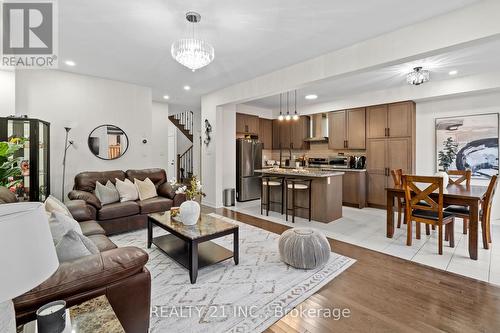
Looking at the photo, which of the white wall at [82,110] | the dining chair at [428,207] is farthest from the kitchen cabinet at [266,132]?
the dining chair at [428,207]

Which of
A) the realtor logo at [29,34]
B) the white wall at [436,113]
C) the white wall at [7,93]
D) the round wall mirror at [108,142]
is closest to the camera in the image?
the realtor logo at [29,34]

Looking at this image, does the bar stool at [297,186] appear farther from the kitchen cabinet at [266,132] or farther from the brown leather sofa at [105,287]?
the brown leather sofa at [105,287]

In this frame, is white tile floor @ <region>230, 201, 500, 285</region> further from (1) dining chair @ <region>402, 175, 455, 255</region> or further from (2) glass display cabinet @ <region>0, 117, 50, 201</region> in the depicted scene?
(2) glass display cabinet @ <region>0, 117, 50, 201</region>

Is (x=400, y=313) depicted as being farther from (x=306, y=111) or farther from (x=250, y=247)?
(x=306, y=111)

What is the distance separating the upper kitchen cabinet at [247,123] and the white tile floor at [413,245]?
2.71m

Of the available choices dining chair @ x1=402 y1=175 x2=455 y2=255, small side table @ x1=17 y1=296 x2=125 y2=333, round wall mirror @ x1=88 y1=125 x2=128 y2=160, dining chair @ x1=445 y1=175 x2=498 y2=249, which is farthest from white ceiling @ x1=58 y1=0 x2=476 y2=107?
small side table @ x1=17 y1=296 x2=125 y2=333

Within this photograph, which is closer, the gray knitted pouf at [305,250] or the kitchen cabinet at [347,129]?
the gray knitted pouf at [305,250]

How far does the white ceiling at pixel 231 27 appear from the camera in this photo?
250 cm

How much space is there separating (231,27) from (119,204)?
3.12 metres

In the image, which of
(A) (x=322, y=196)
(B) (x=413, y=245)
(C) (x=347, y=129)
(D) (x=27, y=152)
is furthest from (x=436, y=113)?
(D) (x=27, y=152)

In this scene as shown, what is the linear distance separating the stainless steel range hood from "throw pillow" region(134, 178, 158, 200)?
458 centimetres

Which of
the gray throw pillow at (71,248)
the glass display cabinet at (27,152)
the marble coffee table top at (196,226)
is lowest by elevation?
the marble coffee table top at (196,226)

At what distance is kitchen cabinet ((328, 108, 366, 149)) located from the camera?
19.7ft

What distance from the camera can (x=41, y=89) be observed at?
4.25 meters
